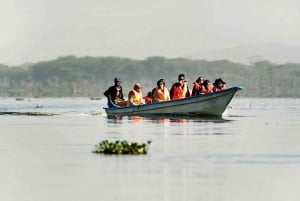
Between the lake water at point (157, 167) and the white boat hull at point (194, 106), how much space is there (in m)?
13.1

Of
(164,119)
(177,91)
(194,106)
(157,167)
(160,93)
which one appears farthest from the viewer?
(177,91)

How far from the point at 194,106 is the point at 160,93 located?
2294 mm

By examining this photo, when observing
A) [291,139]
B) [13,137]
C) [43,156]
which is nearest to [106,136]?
[13,137]

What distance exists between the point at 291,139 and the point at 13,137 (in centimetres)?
1014

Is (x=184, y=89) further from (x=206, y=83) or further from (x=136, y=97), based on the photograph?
(x=136, y=97)

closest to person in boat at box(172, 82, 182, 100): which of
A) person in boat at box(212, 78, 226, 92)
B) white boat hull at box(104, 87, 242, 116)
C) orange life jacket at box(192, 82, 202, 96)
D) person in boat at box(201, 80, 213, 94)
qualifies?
orange life jacket at box(192, 82, 202, 96)

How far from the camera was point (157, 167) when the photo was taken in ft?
83.5

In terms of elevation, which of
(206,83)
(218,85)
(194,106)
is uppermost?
(206,83)

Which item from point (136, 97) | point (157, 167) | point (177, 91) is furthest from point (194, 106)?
point (157, 167)

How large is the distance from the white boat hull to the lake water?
1307 cm

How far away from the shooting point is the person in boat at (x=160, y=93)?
188 ft

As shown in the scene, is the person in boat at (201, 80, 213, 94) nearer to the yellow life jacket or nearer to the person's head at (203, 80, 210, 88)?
the person's head at (203, 80, 210, 88)

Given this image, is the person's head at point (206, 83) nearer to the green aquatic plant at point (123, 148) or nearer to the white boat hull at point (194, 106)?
the white boat hull at point (194, 106)

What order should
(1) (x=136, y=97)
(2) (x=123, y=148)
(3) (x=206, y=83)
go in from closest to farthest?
(2) (x=123, y=148), (3) (x=206, y=83), (1) (x=136, y=97)
